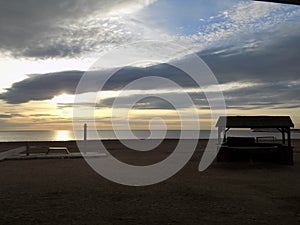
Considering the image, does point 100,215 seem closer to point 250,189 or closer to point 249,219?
point 249,219

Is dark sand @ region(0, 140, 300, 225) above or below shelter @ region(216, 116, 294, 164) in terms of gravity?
below

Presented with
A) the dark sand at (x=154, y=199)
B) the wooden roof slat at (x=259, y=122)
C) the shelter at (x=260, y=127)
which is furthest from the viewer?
the shelter at (x=260, y=127)

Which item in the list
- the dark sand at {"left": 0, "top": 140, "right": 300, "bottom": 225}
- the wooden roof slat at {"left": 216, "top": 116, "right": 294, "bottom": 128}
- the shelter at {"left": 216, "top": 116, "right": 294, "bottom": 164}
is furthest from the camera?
the shelter at {"left": 216, "top": 116, "right": 294, "bottom": 164}

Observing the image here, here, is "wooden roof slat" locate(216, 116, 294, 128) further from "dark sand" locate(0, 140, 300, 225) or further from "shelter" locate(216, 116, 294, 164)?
"dark sand" locate(0, 140, 300, 225)

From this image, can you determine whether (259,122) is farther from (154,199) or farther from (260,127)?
(154,199)

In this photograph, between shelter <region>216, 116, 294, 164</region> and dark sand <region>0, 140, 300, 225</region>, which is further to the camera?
shelter <region>216, 116, 294, 164</region>

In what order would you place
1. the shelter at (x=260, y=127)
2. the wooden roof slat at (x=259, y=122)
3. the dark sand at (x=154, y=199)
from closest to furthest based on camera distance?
1. the dark sand at (x=154, y=199)
2. the wooden roof slat at (x=259, y=122)
3. the shelter at (x=260, y=127)

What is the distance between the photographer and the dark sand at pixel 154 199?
24.8ft

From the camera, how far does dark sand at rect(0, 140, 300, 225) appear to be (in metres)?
7.55

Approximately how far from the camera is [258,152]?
1905 cm

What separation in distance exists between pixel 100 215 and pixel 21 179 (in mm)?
6985

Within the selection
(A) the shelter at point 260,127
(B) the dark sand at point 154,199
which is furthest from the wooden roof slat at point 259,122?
(B) the dark sand at point 154,199

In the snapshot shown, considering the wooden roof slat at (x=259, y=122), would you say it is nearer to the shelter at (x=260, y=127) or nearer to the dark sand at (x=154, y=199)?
the shelter at (x=260, y=127)

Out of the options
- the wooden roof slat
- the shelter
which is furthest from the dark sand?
the wooden roof slat
